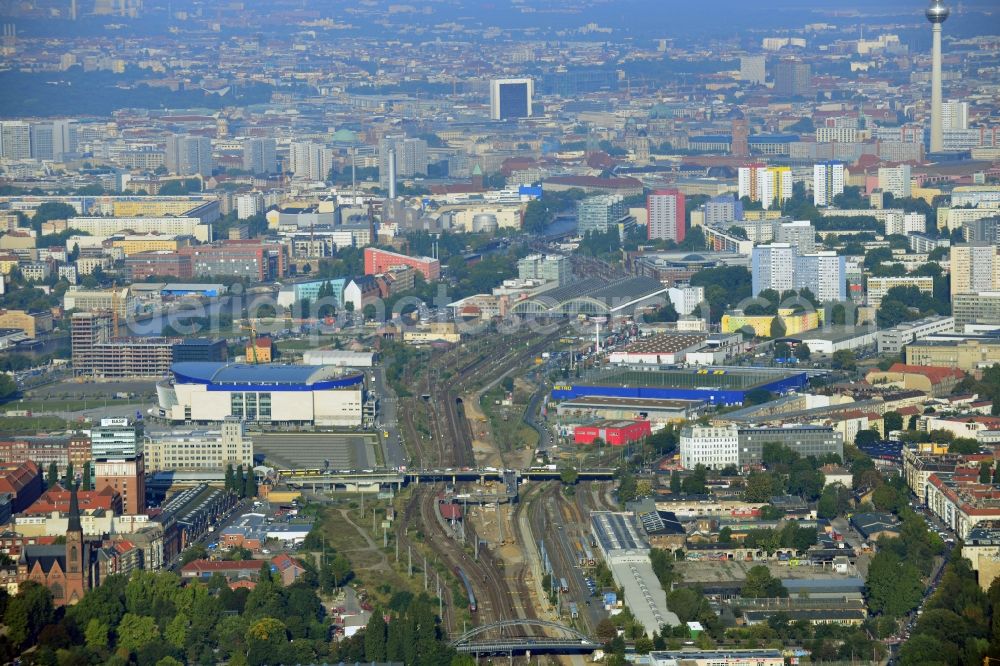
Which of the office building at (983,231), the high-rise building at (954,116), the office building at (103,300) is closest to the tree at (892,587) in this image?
the office building at (103,300)

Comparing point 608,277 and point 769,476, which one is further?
point 608,277

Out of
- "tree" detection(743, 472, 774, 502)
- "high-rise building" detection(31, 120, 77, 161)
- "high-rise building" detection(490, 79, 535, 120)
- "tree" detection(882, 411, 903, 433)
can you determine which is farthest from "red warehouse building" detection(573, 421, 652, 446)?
"high-rise building" detection(490, 79, 535, 120)

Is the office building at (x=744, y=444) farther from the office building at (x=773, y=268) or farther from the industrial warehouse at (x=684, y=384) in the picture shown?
the office building at (x=773, y=268)

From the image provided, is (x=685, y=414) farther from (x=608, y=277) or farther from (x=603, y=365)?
(x=608, y=277)

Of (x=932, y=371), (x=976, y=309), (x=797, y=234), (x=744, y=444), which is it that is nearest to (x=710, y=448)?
(x=744, y=444)

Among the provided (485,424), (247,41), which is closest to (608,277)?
(485,424)

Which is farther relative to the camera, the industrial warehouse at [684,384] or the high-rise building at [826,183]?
the high-rise building at [826,183]

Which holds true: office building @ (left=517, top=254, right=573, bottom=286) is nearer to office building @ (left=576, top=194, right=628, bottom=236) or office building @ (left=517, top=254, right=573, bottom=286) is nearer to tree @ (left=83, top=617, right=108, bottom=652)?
office building @ (left=576, top=194, right=628, bottom=236)
